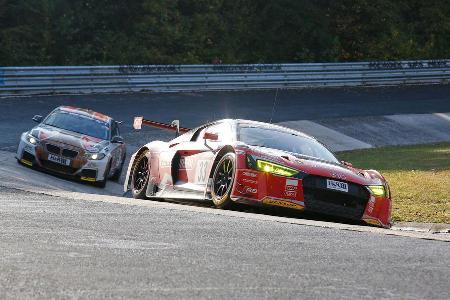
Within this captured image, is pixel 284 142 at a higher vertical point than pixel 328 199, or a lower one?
higher

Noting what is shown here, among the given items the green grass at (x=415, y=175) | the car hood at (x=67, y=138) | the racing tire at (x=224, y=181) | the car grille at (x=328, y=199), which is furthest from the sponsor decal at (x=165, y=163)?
the car hood at (x=67, y=138)

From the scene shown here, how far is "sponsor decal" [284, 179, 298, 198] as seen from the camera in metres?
12.4

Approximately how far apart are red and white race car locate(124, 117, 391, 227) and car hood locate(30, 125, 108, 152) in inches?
228

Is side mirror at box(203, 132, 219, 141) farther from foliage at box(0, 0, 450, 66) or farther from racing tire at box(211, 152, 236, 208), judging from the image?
foliage at box(0, 0, 450, 66)

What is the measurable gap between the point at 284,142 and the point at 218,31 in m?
30.3

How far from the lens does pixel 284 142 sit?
13.8 metres

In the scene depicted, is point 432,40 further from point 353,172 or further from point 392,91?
point 353,172

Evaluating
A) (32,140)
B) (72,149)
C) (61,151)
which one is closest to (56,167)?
(61,151)

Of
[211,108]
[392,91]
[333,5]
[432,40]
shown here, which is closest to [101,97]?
[211,108]

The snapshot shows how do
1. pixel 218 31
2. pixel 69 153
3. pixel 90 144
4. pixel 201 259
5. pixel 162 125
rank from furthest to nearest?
1. pixel 218 31
2. pixel 90 144
3. pixel 69 153
4. pixel 162 125
5. pixel 201 259

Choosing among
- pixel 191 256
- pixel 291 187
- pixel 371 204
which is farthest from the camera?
pixel 371 204

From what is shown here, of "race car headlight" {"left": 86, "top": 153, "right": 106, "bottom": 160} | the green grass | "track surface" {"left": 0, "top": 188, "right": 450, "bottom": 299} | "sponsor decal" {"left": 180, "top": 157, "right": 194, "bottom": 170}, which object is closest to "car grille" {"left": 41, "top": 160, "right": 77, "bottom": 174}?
"race car headlight" {"left": 86, "top": 153, "right": 106, "bottom": 160}

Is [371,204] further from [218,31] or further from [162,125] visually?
[218,31]

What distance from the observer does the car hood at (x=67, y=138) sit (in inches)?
794
